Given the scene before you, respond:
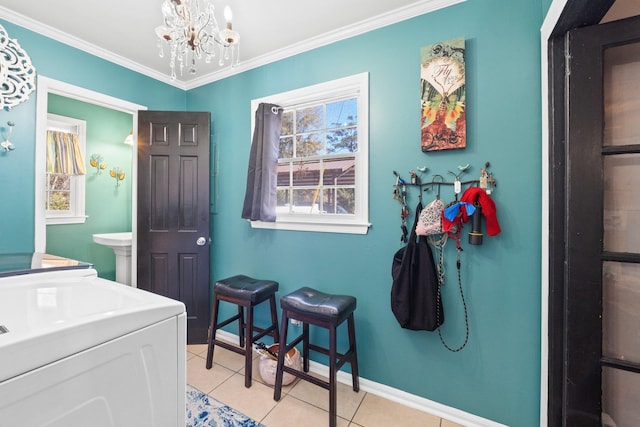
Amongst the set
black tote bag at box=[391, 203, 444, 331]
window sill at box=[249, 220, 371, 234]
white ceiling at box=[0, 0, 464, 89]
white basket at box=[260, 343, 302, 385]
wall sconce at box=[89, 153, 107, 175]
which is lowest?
white basket at box=[260, 343, 302, 385]

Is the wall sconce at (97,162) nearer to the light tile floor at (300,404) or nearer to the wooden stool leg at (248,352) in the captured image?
the light tile floor at (300,404)

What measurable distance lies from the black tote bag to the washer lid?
4.32 feet

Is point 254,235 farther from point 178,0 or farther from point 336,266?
point 178,0

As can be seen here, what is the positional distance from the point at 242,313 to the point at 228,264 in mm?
515

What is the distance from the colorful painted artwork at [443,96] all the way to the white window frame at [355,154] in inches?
15.9

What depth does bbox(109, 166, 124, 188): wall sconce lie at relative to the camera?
3.70 meters

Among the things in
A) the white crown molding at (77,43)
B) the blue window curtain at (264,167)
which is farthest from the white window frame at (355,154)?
the white crown molding at (77,43)

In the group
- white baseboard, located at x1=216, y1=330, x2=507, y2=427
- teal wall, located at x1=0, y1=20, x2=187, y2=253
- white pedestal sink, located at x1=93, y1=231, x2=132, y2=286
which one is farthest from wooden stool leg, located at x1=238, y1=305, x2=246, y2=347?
teal wall, located at x1=0, y1=20, x2=187, y2=253

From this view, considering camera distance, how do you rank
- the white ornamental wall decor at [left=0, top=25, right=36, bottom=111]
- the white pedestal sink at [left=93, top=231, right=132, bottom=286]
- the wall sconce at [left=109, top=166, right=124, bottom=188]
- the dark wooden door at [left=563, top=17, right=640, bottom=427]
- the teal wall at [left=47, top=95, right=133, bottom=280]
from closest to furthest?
the dark wooden door at [left=563, top=17, right=640, bottom=427], the white ornamental wall decor at [left=0, top=25, right=36, bottom=111], the white pedestal sink at [left=93, top=231, right=132, bottom=286], the teal wall at [left=47, top=95, right=133, bottom=280], the wall sconce at [left=109, top=166, right=124, bottom=188]

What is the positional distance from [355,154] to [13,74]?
2.48 metres

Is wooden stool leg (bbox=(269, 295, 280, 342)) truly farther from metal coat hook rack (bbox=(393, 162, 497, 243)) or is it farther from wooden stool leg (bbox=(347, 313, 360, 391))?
metal coat hook rack (bbox=(393, 162, 497, 243))

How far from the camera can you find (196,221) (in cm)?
269

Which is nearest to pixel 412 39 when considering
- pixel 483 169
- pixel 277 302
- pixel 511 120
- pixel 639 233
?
pixel 511 120

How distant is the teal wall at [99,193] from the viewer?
328cm
